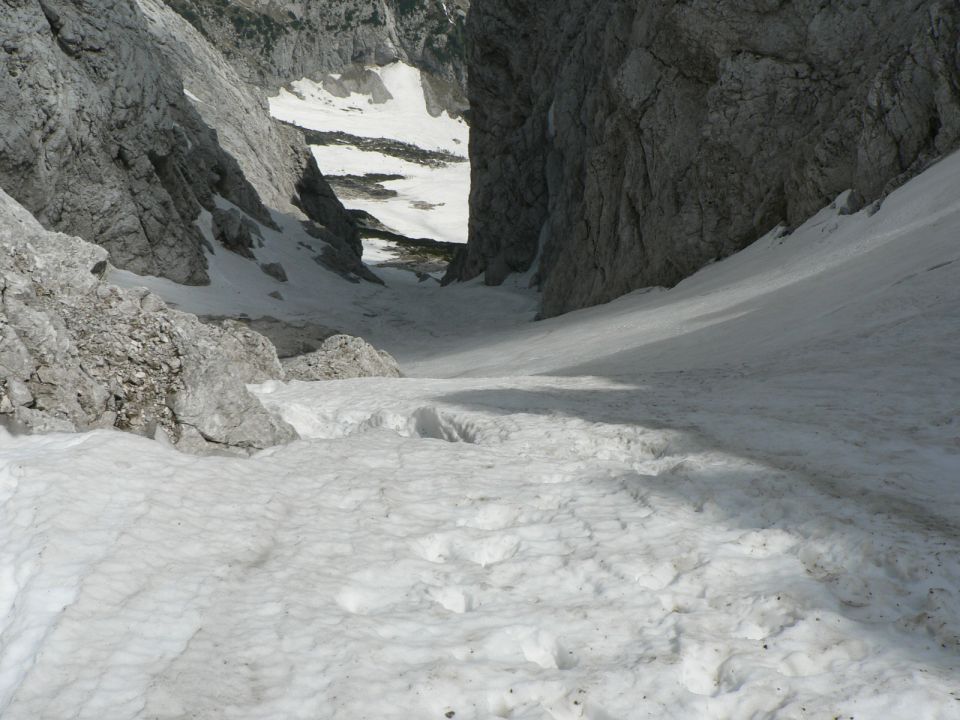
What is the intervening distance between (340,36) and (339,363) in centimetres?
18827

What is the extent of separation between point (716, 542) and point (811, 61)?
1162 inches

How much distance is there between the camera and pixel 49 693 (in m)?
4.88

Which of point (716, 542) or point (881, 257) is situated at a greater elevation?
point (881, 257)

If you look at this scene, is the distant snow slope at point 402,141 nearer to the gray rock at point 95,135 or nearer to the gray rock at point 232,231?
the gray rock at point 232,231

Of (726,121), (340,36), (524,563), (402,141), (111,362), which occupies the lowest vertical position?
(524,563)

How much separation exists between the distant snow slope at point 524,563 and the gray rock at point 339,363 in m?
7.36

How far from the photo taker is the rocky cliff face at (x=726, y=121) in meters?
26.3

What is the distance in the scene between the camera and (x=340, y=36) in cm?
19000

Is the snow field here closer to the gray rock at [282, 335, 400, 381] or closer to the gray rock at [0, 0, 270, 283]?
the gray rock at [282, 335, 400, 381]

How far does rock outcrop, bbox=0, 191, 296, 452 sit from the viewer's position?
388 inches

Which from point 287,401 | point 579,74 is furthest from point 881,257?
point 579,74

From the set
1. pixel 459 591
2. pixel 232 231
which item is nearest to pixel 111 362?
pixel 459 591

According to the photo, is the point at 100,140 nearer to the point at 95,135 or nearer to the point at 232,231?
the point at 95,135

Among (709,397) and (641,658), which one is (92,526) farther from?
(709,397)
